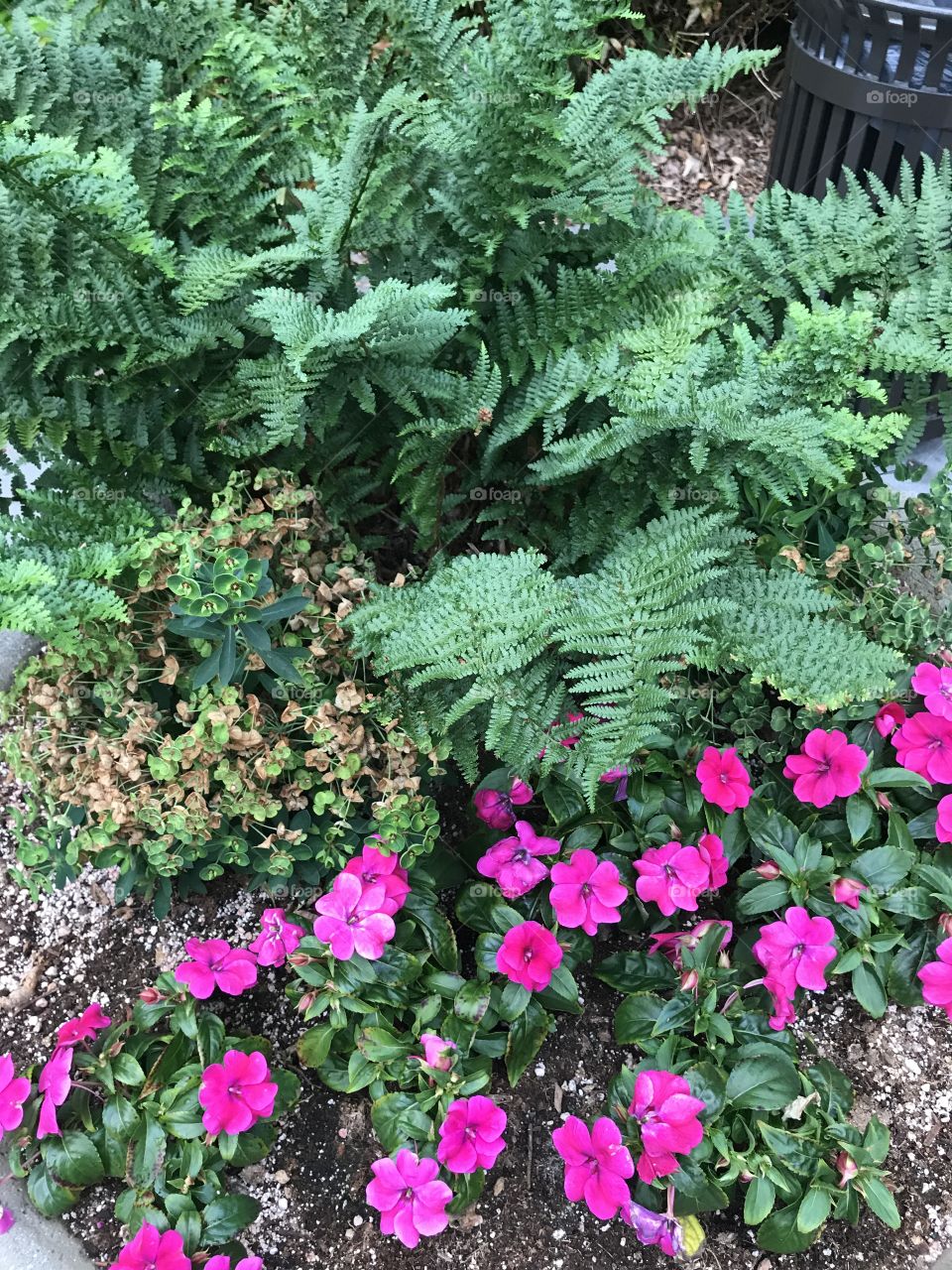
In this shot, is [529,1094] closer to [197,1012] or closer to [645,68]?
[197,1012]

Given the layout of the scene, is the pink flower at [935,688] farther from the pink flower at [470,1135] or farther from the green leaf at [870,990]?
the pink flower at [470,1135]

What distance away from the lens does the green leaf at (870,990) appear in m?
1.59

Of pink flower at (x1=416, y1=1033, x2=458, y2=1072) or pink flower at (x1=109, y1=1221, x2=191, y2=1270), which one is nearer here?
pink flower at (x1=109, y1=1221, x2=191, y2=1270)

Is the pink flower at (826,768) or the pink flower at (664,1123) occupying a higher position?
the pink flower at (826,768)

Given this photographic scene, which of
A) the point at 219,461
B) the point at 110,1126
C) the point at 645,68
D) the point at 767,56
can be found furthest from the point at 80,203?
the point at 110,1126

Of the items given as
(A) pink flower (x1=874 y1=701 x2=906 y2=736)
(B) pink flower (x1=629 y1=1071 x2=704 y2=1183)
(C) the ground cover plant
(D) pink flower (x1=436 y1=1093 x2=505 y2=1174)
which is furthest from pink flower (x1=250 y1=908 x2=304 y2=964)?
(A) pink flower (x1=874 y1=701 x2=906 y2=736)

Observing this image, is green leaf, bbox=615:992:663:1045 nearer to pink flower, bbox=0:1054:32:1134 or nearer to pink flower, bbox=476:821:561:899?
pink flower, bbox=476:821:561:899

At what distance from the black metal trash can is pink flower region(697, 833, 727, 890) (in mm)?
1613

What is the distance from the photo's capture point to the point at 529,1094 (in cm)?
169

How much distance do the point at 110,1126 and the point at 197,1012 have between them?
0.22 metres

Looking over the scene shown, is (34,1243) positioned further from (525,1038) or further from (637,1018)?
(637,1018)

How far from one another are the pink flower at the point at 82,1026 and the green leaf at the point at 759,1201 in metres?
1.11

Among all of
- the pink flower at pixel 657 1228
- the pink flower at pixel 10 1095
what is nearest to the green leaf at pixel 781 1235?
the pink flower at pixel 657 1228

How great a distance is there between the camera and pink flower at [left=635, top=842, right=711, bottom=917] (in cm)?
162
